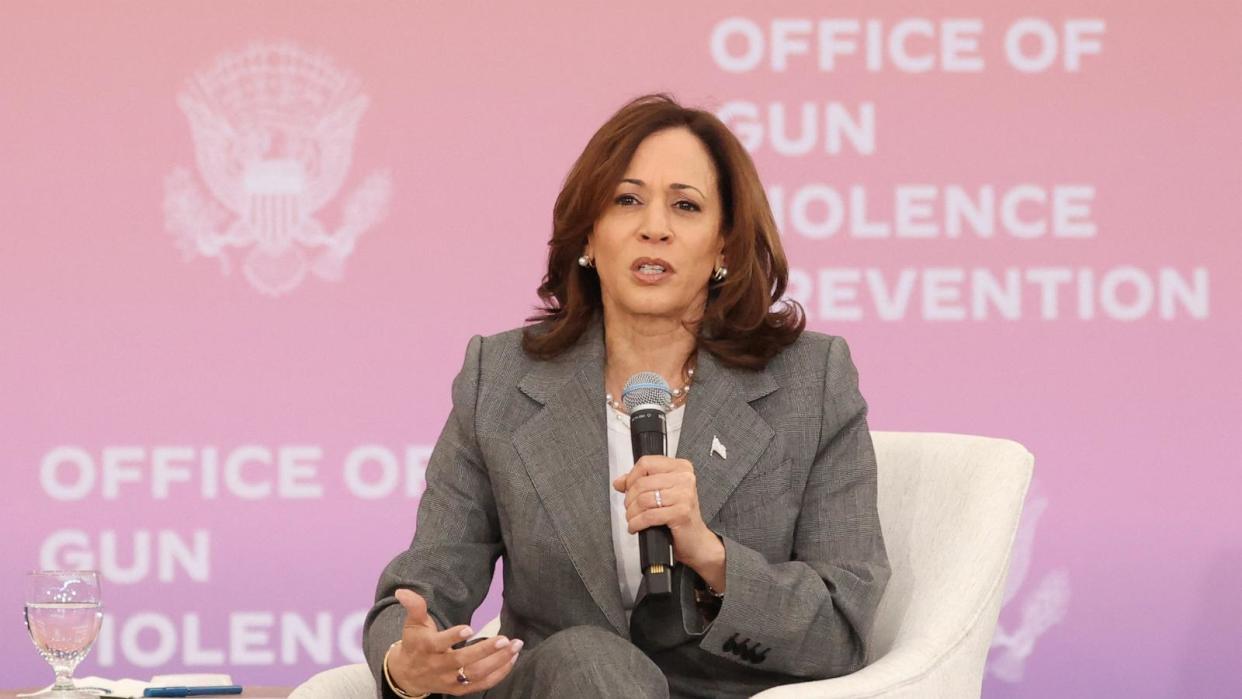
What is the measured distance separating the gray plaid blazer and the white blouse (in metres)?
0.04

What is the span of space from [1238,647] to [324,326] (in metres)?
2.33

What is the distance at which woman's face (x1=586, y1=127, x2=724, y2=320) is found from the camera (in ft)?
8.02

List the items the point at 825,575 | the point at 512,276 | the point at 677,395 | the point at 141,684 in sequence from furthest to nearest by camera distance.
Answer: the point at 512,276 → the point at 141,684 → the point at 677,395 → the point at 825,575

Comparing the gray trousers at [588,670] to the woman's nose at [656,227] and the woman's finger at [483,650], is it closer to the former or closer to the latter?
the woman's finger at [483,650]

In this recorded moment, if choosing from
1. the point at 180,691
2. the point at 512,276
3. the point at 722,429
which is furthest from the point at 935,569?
the point at 512,276

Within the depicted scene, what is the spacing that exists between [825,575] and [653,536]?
39 cm

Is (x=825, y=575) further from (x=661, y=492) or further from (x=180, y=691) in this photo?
(x=180, y=691)

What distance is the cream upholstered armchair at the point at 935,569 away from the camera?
2.19 metres

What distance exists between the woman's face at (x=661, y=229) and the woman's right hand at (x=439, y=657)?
25.5 inches

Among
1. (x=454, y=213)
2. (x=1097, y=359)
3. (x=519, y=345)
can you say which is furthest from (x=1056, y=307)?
(x=519, y=345)

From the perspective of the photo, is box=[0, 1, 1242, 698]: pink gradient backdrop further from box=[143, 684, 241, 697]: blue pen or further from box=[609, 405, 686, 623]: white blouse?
box=[609, 405, 686, 623]: white blouse

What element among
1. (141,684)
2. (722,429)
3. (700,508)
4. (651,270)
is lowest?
(141,684)

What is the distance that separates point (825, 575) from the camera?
226cm

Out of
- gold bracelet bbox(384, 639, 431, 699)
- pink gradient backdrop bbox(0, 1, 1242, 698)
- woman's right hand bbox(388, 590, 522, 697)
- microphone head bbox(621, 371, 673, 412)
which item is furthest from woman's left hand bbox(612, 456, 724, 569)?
pink gradient backdrop bbox(0, 1, 1242, 698)
